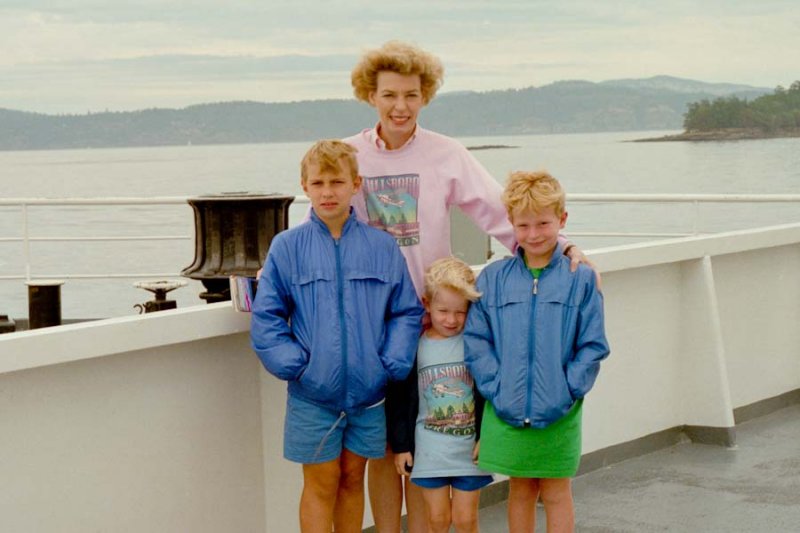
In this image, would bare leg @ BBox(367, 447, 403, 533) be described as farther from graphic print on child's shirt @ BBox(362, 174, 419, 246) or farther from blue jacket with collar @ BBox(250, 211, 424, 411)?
graphic print on child's shirt @ BBox(362, 174, 419, 246)

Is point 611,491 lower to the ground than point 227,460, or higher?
lower

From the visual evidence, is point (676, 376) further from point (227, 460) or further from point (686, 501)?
point (227, 460)

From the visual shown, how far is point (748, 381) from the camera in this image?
644 centimetres

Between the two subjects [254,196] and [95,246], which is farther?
[95,246]

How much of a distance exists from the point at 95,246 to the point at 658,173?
51635 millimetres

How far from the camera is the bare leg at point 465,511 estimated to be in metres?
3.94

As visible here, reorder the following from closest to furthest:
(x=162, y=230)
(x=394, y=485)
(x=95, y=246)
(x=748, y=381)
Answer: (x=394, y=485) → (x=748, y=381) → (x=95, y=246) → (x=162, y=230)

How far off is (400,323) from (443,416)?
1.08 feet

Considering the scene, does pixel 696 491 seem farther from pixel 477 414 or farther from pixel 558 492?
pixel 477 414

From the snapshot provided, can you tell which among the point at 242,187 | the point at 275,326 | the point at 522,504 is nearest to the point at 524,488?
the point at 522,504

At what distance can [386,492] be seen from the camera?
4078 millimetres

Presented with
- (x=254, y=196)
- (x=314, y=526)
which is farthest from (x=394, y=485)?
(x=254, y=196)

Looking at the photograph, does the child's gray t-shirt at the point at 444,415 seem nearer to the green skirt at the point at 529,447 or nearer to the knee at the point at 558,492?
the green skirt at the point at 529,447

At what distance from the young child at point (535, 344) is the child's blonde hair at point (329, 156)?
0.44 m
